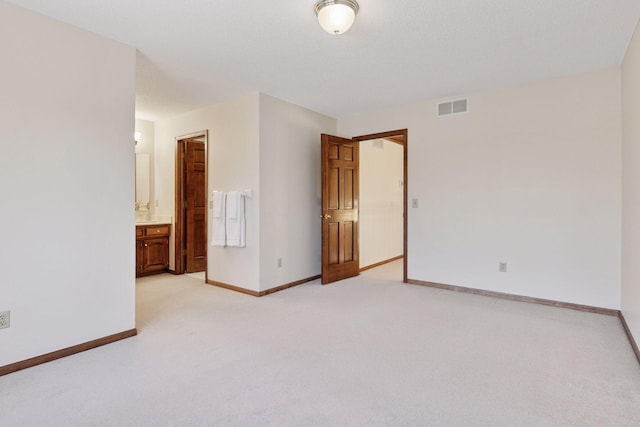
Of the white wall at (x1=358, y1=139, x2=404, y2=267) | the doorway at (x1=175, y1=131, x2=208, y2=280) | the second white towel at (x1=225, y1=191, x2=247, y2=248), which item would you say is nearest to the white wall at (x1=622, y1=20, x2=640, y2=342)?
the white wall at (x1=358, y1=139, x2=404, y2=267)

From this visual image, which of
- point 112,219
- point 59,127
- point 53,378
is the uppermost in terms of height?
point 59,127

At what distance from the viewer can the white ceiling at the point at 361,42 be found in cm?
233

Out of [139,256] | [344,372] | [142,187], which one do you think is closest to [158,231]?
[139,256]

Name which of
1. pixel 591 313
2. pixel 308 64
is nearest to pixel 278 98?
pixel 308 64

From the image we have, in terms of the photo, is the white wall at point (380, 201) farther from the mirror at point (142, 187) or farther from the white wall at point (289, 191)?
the mirror at point (142, 187)

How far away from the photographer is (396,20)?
8.16 feet

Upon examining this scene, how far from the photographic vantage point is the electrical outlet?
7.32 ft

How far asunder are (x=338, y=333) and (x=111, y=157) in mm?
2317

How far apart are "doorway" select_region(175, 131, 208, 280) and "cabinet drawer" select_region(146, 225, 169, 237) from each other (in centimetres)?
18

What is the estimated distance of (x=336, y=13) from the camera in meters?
2.23

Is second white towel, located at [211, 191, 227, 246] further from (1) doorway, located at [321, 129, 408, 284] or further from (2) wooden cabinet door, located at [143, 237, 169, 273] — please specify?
(2) wooden cabinet door, located at [143, 237, 169, 273]

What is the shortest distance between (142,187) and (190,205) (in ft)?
2.91

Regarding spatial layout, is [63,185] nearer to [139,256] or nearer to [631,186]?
[139,256]

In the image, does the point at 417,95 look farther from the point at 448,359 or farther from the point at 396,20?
the point at 448,359
